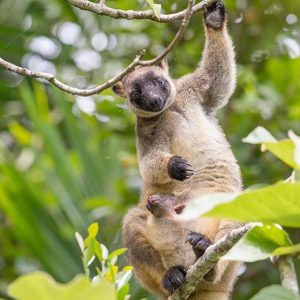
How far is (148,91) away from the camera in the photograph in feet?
18.9

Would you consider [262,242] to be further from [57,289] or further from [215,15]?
[215,15]

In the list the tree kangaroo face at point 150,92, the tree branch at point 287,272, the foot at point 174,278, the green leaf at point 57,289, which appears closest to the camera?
the green leaf at point 57,289

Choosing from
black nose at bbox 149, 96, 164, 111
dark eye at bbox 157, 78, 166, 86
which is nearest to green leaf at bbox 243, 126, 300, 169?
black nose at bbox 149, 96, 164, 111

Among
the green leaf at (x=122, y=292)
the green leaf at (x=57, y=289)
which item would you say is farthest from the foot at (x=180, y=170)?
the green leaf at (x=57, y=289)

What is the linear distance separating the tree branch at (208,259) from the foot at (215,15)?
212 cm

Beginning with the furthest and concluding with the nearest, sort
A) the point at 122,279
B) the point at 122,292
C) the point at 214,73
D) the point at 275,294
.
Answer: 1. the point at 214,73
2. the point at 122,279
3. the point at 122,292
4. the point at 275,294

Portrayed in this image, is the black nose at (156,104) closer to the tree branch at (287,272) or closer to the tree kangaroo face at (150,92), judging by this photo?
the tree kangaroo face at (150,92)

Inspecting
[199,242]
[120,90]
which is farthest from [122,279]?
[120,90]

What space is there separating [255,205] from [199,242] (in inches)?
91.5

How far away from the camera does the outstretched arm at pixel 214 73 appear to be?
5.60 metres

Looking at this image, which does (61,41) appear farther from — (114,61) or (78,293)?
(78,293)

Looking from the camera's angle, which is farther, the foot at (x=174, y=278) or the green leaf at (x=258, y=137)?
the foot at (x=174, y=278)

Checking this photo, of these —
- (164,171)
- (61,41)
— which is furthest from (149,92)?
(61,41)

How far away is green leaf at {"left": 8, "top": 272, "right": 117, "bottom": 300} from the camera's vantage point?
1.74 metres
